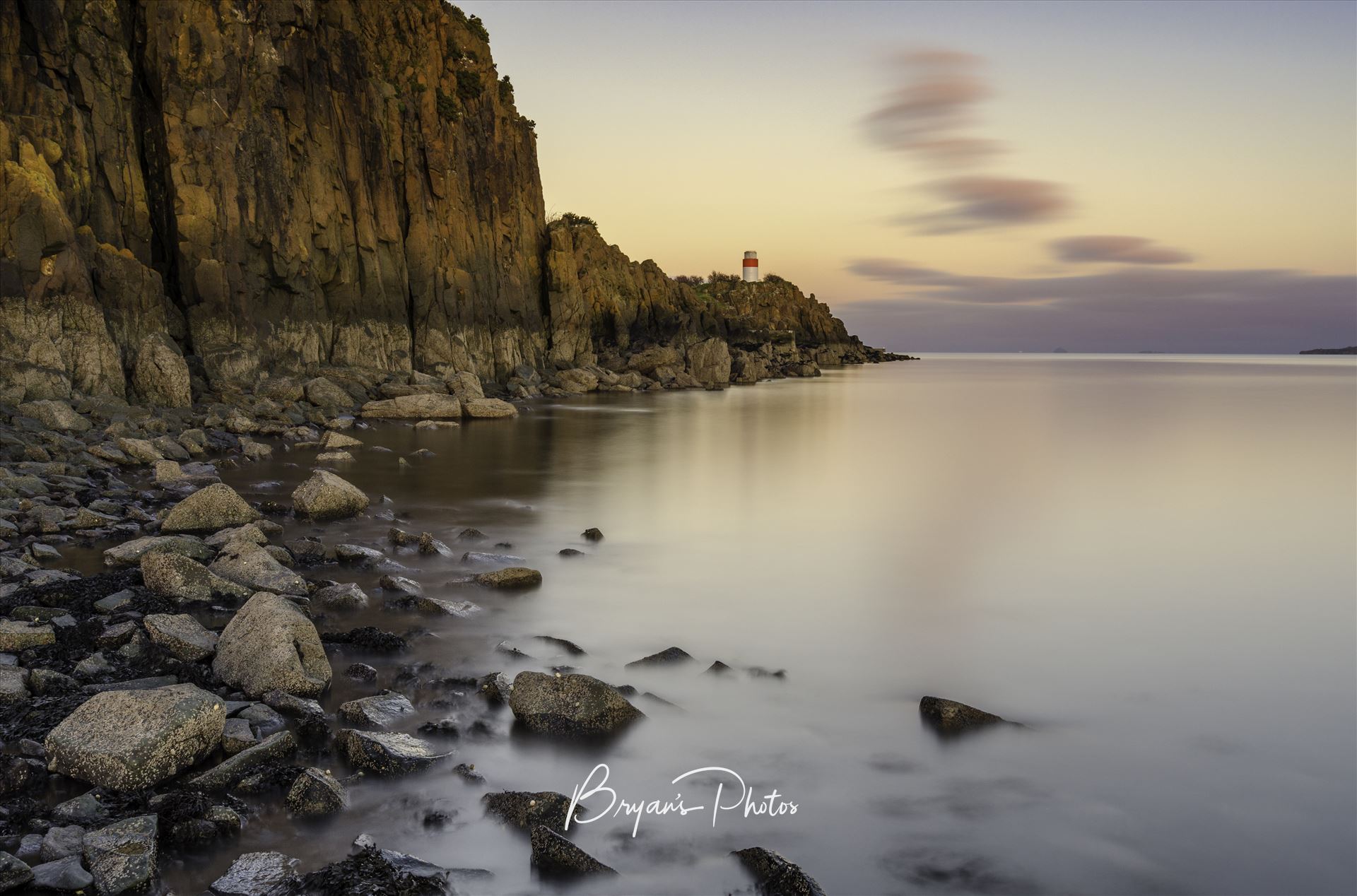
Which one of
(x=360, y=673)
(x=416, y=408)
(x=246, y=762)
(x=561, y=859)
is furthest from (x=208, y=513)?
(x=416, y=408)

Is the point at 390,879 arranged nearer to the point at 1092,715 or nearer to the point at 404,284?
the point at 1092,715

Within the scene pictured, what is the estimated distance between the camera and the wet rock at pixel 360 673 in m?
7.08

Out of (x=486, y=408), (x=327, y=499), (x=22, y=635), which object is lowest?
(x=22, y=635)

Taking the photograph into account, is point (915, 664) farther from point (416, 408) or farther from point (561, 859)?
point (416, 408)

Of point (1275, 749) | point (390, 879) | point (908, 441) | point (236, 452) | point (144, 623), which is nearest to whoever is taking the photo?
point (390, 879)

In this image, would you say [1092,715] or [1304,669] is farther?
[1304,669]

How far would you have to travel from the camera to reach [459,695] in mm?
6945

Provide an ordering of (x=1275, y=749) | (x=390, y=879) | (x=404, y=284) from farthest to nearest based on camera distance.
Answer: (x=404, y=284)
(x=1275, y=749)
(x=390, y=879)

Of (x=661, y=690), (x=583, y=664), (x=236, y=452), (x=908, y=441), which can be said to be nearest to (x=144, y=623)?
(x=583, y=664)

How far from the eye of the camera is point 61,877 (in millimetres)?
4215

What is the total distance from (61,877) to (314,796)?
1.22 m

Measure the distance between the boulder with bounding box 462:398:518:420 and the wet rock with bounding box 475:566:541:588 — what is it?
2265 centimetres

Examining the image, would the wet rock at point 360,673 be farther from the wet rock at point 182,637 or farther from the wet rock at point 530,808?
the wet rock at point 530,808

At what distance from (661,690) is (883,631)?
10.5 feet
